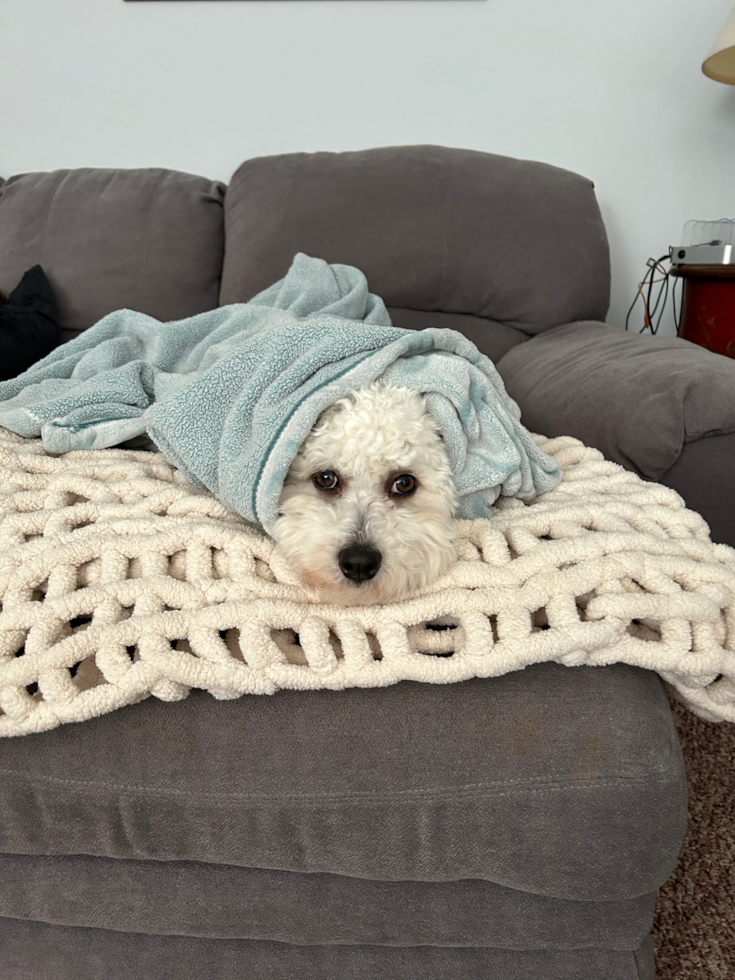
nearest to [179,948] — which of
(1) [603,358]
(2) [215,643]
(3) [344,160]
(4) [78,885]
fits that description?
(4) [78,885]

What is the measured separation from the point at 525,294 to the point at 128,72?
4.95 ft

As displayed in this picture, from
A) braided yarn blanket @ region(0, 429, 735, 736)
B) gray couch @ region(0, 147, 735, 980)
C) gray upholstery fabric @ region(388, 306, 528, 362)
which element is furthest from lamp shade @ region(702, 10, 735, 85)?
braided yarn blanket @ region(0, 429, 735, 736)

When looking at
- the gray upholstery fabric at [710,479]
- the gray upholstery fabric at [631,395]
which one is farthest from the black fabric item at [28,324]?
the gray upholstery fabric at [710,479]

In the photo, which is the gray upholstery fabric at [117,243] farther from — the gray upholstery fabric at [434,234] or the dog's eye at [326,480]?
the dog's eye at [326,480]

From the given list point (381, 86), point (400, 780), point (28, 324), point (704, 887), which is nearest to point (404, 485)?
point (400, 780)

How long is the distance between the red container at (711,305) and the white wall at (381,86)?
566 millimetres

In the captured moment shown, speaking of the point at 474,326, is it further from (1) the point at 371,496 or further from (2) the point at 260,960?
(2) the point at 260,960

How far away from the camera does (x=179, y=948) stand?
0.73m

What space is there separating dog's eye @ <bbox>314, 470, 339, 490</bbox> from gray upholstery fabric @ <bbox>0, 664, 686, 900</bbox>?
31 cm

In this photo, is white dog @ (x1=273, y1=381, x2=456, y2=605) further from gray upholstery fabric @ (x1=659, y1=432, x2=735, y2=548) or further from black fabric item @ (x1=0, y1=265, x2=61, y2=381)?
black fabric item @ (x1=0, y1=265, x2=61, y2=381)

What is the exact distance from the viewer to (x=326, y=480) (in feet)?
2.80

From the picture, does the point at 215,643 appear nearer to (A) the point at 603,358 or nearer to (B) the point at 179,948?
(B) the point at 179,948

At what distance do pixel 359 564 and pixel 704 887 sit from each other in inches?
31.8

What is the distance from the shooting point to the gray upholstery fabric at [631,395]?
0.90 m
